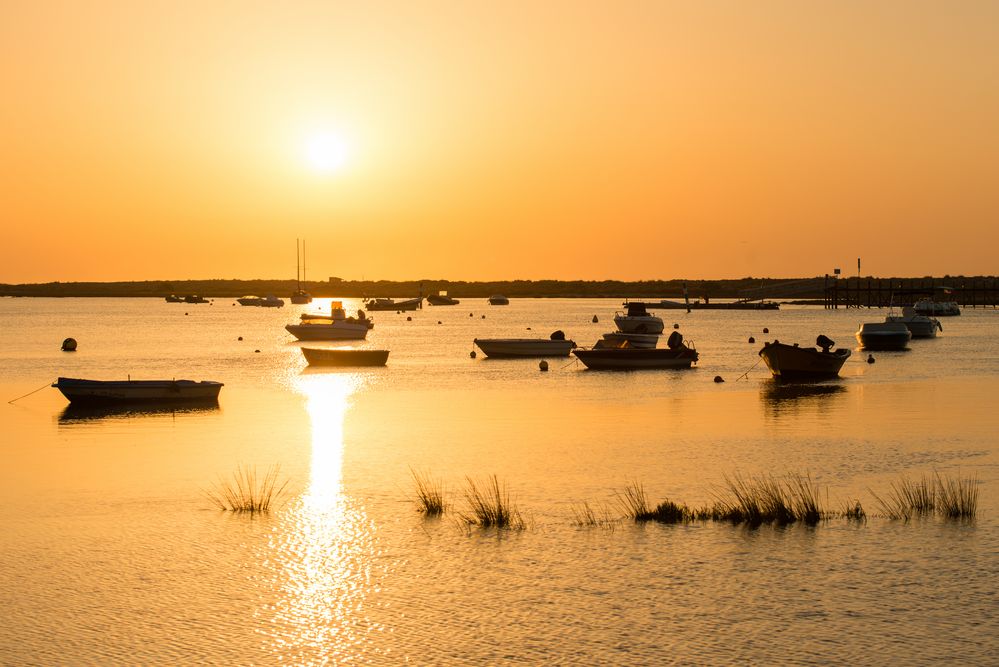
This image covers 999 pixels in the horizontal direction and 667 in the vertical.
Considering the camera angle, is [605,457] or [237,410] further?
[237,410]

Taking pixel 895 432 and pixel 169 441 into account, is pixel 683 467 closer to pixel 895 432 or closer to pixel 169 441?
pixel 895 432

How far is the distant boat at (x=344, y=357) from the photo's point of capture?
6906cm

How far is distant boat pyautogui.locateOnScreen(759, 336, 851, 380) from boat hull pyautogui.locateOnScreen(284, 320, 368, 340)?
49282 mm

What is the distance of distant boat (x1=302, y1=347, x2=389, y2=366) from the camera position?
2719 inches

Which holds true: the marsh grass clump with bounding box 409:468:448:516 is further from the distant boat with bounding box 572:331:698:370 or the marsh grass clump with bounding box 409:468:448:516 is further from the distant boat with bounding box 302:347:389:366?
the distant boat with bounding box 302:347:389:366

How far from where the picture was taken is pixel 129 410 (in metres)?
41.8

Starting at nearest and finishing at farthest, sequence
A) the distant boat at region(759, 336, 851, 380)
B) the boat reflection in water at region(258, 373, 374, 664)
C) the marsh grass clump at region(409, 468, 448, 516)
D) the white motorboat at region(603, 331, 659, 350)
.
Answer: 1. the boat reflection in water at region(258, 373, 374, 664)
2. the marsh grass clump at region(409, 468, 448, 516)
3. the distant boat at region(759, 336, 851, 380)
4. the white motorboat at region(603, 331, 659, 350)

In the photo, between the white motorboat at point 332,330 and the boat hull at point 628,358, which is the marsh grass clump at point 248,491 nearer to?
the boat hull at point 628,358

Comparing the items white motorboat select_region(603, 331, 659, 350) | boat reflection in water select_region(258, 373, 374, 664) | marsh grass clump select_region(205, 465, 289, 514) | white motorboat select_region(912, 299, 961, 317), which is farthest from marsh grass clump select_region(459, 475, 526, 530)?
white motorboat select_region(912, 299, 961, 317)

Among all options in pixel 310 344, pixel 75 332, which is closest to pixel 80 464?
pixel 310 344

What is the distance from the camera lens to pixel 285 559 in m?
18.2

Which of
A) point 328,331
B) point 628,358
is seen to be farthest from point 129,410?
point 328,331

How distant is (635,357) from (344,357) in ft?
58.7

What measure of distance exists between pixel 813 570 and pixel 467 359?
5958 centimetres
